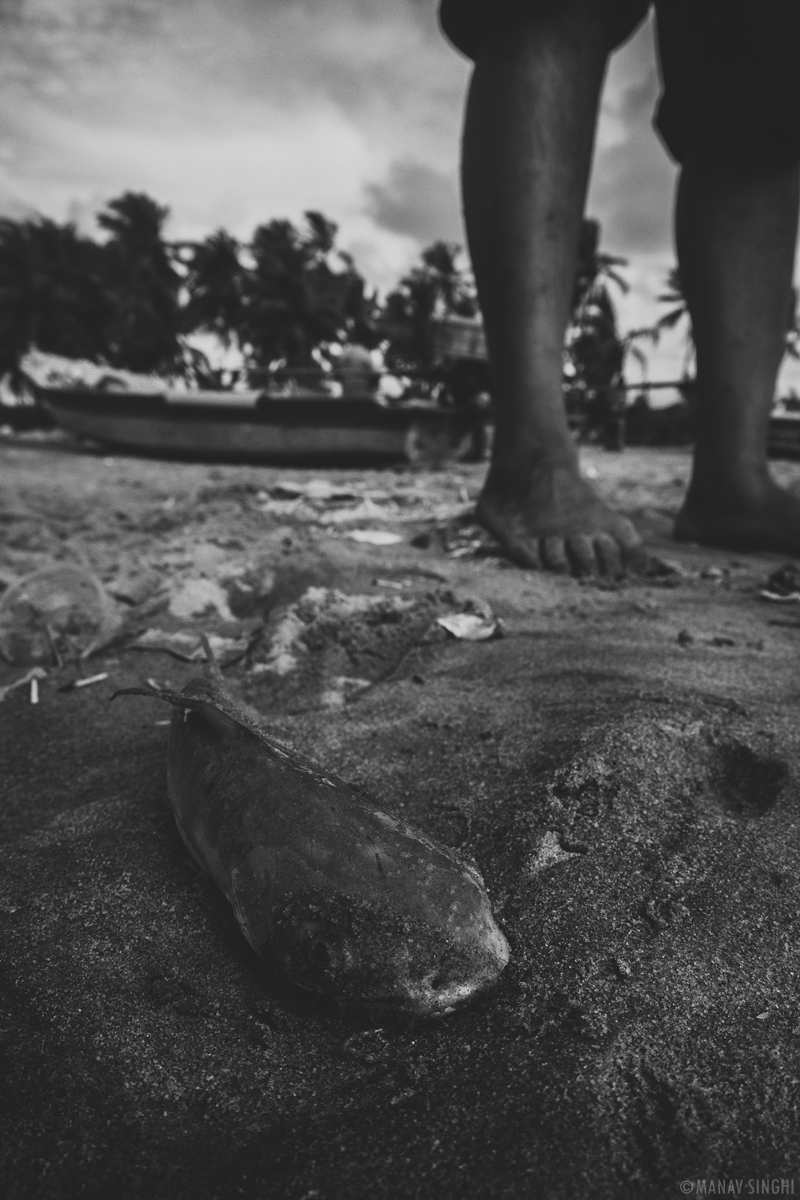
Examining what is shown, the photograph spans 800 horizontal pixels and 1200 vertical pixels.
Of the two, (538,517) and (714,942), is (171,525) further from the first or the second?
(714,942)

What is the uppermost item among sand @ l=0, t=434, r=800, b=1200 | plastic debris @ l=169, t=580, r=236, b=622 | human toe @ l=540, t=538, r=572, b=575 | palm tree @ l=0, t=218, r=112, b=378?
palm tree @ l=0, t=218, r=112, b=378

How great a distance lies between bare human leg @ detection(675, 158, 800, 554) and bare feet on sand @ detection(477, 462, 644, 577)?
60 cm

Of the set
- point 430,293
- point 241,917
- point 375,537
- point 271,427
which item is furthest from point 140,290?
point 241,917

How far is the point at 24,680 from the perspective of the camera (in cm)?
146

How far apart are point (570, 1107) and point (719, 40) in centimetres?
279

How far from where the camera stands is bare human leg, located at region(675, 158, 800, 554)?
2434 millimetres

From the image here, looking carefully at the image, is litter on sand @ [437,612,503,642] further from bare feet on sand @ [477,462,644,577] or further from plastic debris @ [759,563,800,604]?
plastic debris @ [759,563,800,604]

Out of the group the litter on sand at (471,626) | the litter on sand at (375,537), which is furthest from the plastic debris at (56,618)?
the litter on sand at (375,537)

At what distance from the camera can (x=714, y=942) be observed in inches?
27.3

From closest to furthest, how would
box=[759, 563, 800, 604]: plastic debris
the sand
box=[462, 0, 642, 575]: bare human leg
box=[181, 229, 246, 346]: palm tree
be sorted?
the sand
box=[759, 563, 800, 604]: plastic debris
box=[462, 0, 642, 575]: bare human leg
box=[181, 229, 246, 346]: palm tree

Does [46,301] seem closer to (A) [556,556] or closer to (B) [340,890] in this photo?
(A) [556,556]

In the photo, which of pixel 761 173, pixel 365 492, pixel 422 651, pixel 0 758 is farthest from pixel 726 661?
pixel 365 492

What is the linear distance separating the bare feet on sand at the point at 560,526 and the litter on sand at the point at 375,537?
0.46 m

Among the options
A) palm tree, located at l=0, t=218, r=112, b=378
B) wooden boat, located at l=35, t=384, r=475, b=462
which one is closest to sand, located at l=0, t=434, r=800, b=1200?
wooden boat, located at l=35, t=384, r=475, b=462
